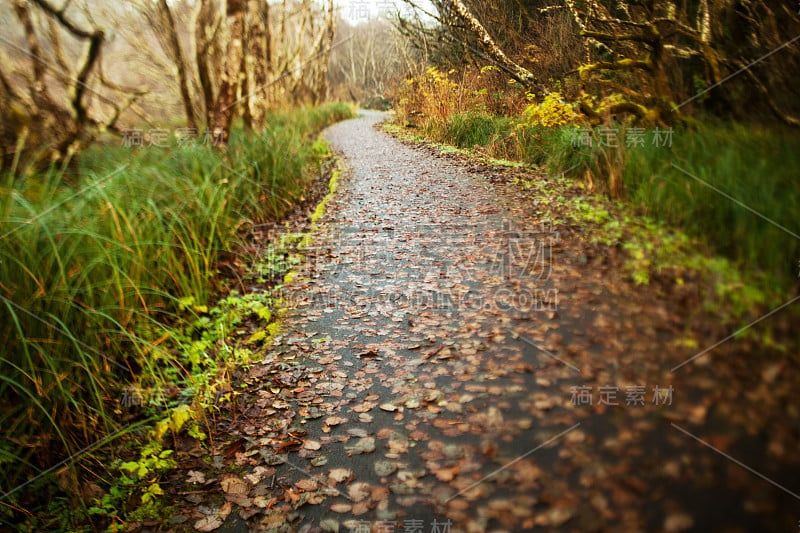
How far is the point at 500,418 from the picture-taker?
8.96ft

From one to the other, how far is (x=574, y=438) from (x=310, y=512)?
1.55 metres

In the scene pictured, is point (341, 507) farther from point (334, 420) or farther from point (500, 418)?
point (500, 418)

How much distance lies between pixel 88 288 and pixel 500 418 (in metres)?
2.89

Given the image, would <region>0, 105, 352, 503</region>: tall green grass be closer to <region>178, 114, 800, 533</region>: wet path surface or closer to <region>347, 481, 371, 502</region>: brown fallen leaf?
<region>178, 114, 800, 533</region>: wet path surface

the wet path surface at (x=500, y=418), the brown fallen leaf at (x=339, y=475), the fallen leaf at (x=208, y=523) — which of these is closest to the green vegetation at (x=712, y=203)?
the wet path surface at (x=500, y=418)

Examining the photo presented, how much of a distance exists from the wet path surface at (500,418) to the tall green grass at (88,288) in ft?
2.99

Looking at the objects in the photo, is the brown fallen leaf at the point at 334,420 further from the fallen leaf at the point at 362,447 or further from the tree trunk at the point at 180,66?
the tree trunk at the point at 180,66

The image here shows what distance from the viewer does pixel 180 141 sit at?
6.13 m

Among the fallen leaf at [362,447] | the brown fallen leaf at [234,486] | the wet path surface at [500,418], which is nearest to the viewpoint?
the wet path surface at [500,418]

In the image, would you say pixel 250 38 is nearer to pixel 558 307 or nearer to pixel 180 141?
pixel 180 141

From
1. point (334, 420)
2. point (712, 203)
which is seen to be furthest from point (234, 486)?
point (712, 203)

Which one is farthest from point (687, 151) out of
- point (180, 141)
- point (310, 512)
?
point (180, 141)

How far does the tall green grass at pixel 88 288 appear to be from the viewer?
97.3 inches

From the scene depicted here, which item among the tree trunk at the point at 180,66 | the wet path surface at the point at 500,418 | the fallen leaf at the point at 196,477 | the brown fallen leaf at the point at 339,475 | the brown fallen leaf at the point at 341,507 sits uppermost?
the tree trunk at the point at 180,66
